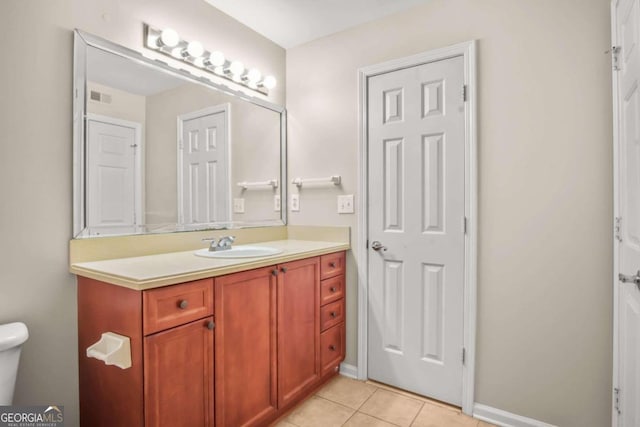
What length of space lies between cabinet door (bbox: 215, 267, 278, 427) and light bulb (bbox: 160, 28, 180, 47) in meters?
1.23

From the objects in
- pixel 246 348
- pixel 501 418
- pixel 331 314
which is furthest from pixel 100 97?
pixel 501 418

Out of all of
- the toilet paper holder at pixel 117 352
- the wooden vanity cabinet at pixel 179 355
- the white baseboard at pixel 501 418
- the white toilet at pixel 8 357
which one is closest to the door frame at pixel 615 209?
the white baseboard at pixel 501 418

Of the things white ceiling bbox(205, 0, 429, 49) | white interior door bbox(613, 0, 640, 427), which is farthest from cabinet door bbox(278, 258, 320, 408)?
white ceiling bbox(205, 0, 429, 49)

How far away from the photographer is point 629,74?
1.22m

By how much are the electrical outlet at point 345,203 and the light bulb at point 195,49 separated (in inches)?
47.0

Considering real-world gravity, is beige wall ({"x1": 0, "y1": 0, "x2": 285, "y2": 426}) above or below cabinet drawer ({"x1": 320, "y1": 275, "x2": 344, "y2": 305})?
above

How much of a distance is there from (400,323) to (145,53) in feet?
6.81

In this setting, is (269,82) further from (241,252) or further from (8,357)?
(8,357)

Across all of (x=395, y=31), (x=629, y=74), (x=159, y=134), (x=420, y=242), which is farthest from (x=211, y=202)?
(x=629, y=74)

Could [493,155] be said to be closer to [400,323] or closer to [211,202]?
[400,323]

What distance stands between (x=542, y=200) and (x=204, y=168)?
1.83 m

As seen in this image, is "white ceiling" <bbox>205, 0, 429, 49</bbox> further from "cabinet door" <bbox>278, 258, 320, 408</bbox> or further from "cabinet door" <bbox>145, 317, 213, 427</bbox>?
"cabinet door" <bbox>145, 317, 213, 427</bbox>

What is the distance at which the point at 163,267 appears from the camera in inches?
53.9

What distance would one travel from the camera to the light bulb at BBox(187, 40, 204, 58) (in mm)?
1824
